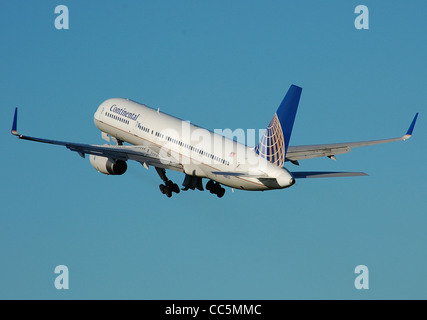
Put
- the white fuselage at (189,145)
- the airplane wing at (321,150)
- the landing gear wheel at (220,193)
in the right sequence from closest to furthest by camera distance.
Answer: the white fuselage at (189,145), the airplane wing at (321,150), the landing gear wheel at (220,193)

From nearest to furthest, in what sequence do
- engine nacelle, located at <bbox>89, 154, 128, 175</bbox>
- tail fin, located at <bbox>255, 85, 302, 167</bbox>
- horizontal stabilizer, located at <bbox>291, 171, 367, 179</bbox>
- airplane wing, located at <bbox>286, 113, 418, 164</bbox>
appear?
tail fin, located at <bbox>255, 85, 302, 167</bbox> < horizontal stabilizer, located at <bbox>291, 171, 367, 179</bbox> < airplane wing, located at <bbox>286, 113, 418, 164</bbox> < engine nacelle, located at <bbox>89, 154, 128, 175</bbox>

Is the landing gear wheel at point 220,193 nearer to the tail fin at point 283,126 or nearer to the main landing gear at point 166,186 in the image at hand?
the main landing gear at point 166,186

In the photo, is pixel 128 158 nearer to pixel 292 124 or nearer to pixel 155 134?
pixel 155 134

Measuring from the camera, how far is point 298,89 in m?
69.2

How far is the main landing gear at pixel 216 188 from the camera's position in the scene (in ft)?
263

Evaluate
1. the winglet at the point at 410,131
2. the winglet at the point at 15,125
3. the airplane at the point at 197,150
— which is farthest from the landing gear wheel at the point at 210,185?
the winglet at the point at 15,125

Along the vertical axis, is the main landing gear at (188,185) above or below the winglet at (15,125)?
below

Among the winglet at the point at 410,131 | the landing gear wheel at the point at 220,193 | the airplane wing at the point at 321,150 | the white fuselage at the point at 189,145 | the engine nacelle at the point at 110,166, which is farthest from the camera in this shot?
the landing gear wheel at the point at 220,193

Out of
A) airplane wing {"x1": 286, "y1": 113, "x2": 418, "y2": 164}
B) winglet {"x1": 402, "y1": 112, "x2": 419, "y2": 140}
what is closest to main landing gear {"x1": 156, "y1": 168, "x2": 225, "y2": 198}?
airplane wing {"x1": 286, "y1": 113, "x2": 418, "y2": 164}

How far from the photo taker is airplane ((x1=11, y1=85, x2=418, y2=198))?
69.2 m

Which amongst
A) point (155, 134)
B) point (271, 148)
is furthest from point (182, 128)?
point (271, 148)

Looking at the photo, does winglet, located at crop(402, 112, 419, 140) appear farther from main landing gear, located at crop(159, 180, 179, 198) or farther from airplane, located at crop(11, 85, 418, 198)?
main landing gear, located at crop(159, 180, 179, 198)

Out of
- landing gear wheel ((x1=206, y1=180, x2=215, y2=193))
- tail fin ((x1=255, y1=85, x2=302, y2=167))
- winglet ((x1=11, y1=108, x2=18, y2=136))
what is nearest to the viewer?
tail fin ((x1=255, y1=85, x2=302, y2=167))

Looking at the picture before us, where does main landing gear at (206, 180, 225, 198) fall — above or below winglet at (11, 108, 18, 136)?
below
